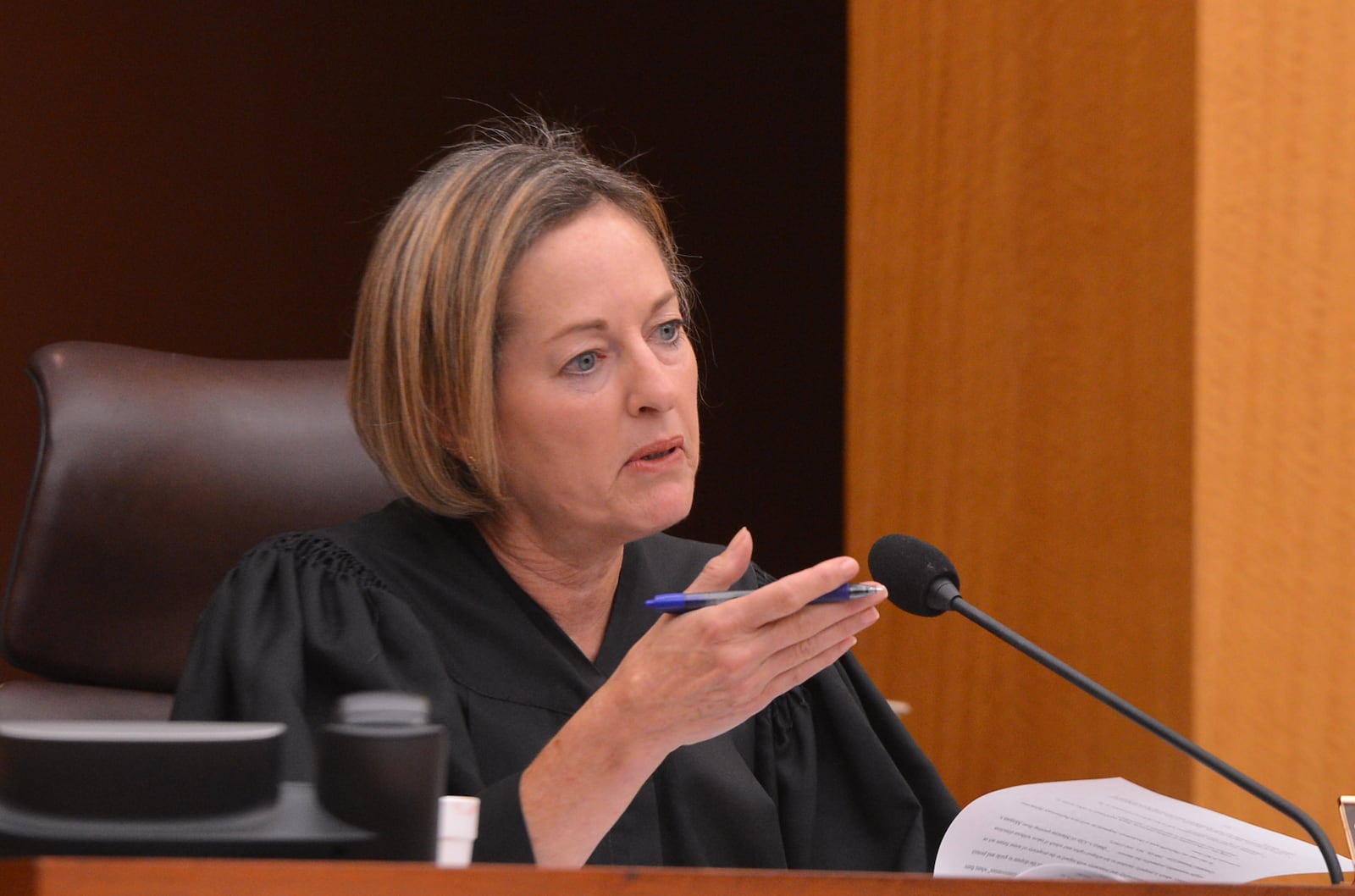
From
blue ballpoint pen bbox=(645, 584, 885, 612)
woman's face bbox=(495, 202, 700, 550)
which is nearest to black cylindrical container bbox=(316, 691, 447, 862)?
blue ballpoint pen bbox=(645, 584, 885, 612)

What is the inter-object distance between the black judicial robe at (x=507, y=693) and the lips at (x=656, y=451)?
0.17m

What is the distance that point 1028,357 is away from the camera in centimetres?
176

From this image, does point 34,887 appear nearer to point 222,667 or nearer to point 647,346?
point 222,667

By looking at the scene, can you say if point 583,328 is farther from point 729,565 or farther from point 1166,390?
point 1166,390

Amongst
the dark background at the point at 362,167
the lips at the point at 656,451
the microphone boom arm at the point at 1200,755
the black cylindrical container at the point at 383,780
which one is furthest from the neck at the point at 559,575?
the dark background at the point at 362,167

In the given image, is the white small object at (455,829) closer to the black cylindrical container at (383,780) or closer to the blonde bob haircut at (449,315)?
the black cylindrical container at (383,780)

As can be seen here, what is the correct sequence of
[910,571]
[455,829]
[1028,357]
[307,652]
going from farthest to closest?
[1028,357], [307,652], [910,571], [455,829]

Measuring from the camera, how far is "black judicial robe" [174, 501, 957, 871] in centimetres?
125

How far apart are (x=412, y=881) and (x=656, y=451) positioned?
0.81 meters

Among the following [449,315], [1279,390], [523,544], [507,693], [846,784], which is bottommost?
[846,784]

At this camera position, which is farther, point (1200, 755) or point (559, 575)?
point (559, 575)

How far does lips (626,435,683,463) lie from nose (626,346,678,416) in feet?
0.09

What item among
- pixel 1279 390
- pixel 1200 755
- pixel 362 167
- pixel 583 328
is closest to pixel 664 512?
pixel 583 328

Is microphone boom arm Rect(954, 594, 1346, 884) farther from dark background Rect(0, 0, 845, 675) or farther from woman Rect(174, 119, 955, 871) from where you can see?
dark background Rect(0, 0, 845, 675)
